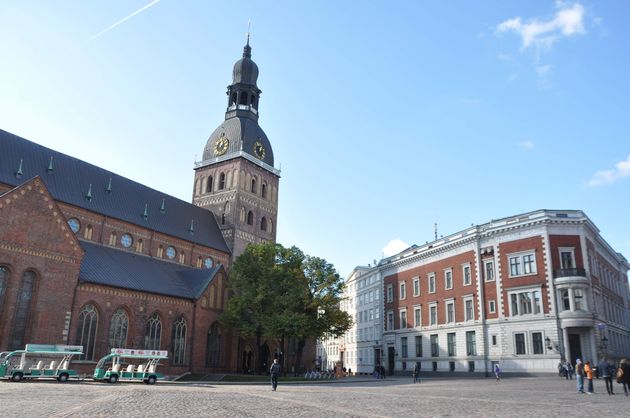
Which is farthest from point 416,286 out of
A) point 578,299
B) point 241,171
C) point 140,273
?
point 140,273

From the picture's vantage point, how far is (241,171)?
213 ft

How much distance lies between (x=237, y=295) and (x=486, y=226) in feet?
85.5

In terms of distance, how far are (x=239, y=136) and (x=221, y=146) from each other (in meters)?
3.35

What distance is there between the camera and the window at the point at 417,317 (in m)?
59.1

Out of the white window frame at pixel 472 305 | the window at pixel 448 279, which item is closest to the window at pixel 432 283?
the window at pixel 448 279

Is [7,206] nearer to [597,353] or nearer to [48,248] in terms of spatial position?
[48,248]

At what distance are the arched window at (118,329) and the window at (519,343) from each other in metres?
34.7

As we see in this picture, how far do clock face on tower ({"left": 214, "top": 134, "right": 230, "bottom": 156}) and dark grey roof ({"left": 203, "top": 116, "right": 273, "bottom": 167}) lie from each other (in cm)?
50

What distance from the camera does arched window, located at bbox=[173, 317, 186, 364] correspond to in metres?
45.0

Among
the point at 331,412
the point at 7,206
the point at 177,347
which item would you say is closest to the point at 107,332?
the point at 177,347

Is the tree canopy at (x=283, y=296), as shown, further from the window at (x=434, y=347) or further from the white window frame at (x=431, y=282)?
the white window frame at (x=431, y=282)

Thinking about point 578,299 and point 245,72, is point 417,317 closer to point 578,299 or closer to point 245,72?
point 578,299

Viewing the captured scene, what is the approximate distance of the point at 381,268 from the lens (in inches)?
2707

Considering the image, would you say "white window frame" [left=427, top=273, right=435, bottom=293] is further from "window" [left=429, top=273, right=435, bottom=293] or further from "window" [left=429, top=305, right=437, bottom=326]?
"window" [left=429, top=305, right=437, bottom=326]
